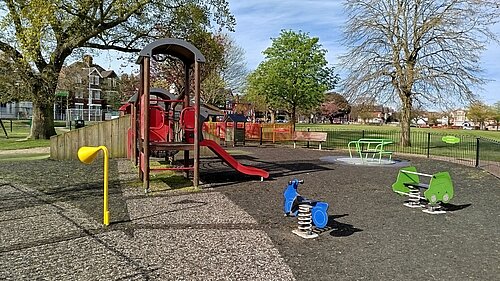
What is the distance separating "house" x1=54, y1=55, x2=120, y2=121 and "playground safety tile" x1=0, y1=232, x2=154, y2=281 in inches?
2172

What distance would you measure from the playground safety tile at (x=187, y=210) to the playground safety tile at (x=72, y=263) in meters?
1.53

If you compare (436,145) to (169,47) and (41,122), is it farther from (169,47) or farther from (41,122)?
(41,122)

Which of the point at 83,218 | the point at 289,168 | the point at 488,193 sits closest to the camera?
the point at 83,218

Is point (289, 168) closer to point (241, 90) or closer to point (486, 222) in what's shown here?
point (486, 222)

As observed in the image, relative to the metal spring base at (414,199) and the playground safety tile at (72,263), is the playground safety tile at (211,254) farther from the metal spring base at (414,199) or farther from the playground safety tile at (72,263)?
the metal spring base at (414,199)

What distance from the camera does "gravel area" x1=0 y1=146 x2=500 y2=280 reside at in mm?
4820

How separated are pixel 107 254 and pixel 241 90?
4773 centimetres

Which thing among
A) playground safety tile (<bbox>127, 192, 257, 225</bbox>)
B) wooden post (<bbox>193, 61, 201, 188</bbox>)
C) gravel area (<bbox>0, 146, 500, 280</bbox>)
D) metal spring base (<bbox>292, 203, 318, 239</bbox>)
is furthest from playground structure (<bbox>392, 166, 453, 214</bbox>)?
wooden post (<bbox>193, 61, 201, 188</bbox>)

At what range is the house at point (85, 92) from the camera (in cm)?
6088

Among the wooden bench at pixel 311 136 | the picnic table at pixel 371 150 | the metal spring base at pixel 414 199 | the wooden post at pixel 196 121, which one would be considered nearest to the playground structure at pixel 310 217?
the metal spring base at pixel 414 199

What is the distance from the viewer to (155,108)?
40.3 feet

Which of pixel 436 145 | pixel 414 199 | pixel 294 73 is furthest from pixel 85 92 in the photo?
pixel 414 199

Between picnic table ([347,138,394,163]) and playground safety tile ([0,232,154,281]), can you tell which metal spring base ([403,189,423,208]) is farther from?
picnic table ([347,138,394,163])

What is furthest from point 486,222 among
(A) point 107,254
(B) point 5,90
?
(B) point 5,90
